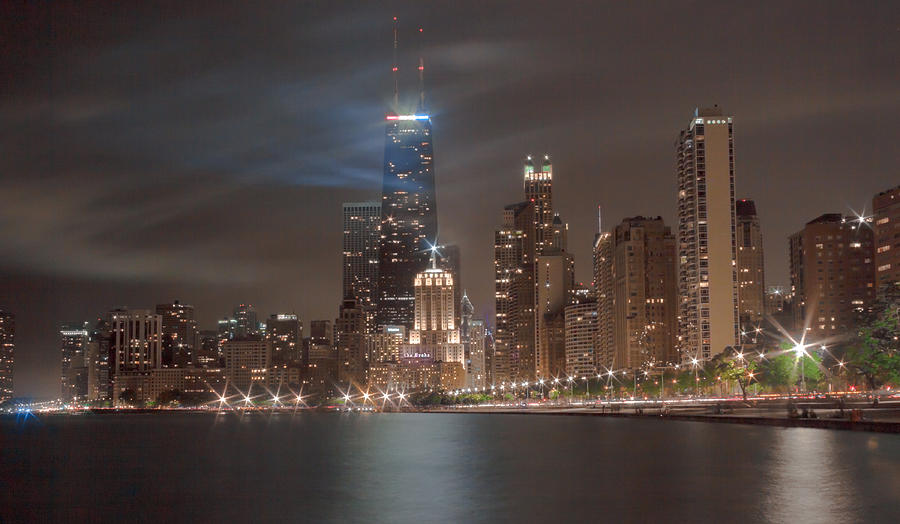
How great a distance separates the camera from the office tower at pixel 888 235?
577ft

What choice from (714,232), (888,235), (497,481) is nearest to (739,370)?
(888,235)

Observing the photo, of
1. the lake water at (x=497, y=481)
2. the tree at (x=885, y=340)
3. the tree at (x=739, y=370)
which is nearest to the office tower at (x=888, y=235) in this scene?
the tree at (x=739, y=370)

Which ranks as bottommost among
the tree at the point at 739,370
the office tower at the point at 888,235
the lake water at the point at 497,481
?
the lake water at the point at 497,481

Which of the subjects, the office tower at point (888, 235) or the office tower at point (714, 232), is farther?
the office tower at point (714, 232)

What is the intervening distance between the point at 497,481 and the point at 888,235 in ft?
489

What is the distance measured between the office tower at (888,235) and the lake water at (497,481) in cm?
10059

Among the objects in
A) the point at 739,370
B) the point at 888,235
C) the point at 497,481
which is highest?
the point at 888,235

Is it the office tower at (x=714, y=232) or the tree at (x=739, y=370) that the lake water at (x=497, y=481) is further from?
the office tower at (x=714, y=232)

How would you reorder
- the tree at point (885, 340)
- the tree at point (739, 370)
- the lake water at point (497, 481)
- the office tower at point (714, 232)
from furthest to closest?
the office tower at point (714, 232)
the tree at point (739, 370)
the tree at point (885, 340)
the lake water at point (497, 481)

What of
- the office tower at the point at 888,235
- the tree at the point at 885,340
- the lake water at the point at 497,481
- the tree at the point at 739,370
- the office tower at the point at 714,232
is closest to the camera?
the lake water at the point at 497,481

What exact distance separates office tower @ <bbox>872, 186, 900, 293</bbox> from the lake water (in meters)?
101

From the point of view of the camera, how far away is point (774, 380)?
5512 inches

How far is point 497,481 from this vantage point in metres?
52.9

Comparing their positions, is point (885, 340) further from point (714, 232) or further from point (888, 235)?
point (714, 232)
